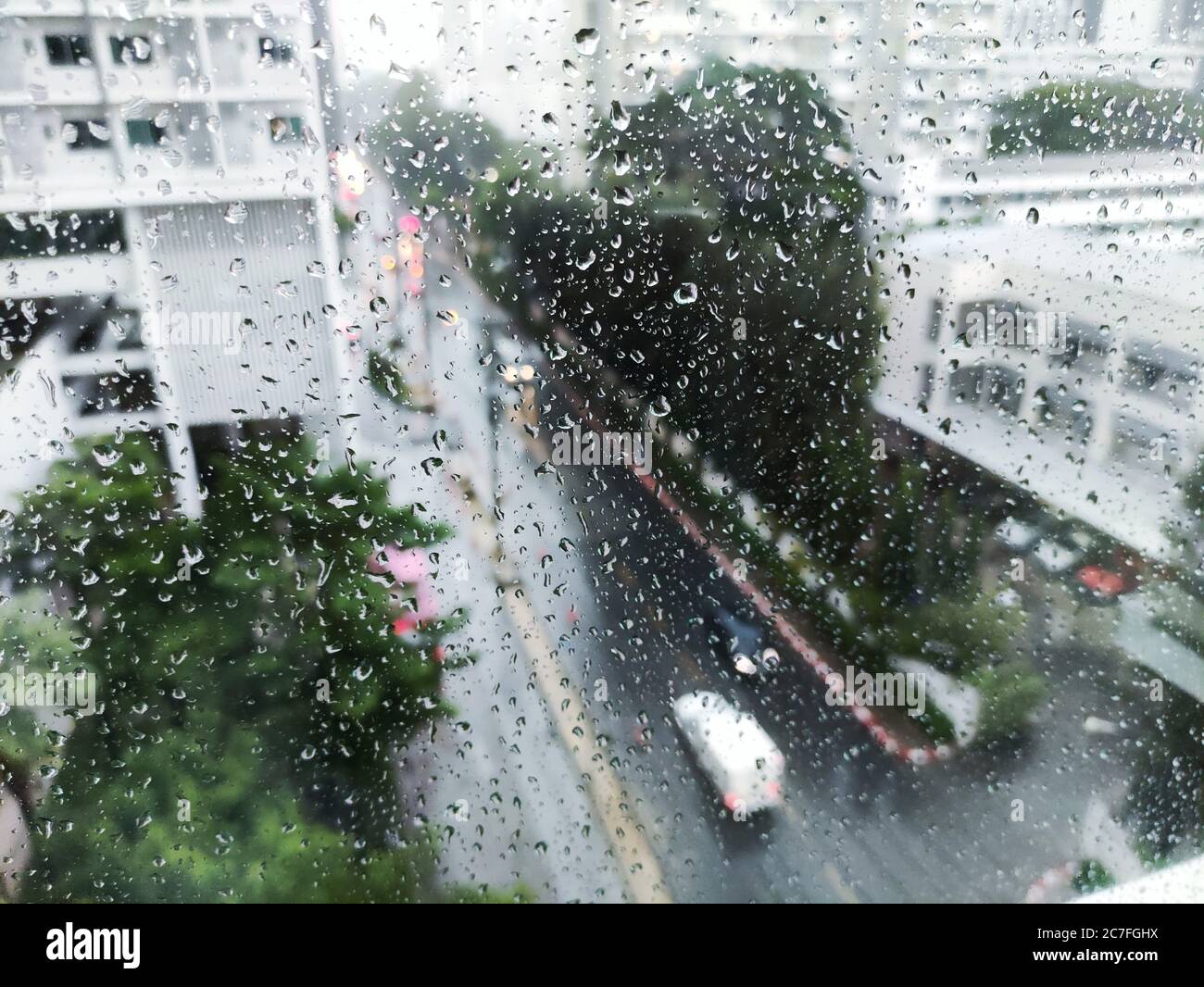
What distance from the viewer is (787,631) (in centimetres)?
115

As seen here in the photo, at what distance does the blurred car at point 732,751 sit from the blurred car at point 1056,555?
1.73ft

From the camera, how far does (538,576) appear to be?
3.59 ft

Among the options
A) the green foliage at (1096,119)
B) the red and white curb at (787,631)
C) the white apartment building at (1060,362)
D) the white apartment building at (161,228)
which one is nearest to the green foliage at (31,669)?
the white apartment building at (161,228)

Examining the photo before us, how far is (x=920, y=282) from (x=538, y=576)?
0.73m

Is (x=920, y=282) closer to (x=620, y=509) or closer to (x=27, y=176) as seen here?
(x=620, y=509)

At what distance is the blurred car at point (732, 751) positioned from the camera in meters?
1.10

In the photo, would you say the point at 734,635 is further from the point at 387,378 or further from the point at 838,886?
the point at 387,378

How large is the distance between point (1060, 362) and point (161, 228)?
1304mm

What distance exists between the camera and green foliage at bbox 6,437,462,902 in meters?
1.04

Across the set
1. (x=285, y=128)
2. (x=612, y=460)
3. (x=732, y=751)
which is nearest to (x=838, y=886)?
(x=732, y=751)

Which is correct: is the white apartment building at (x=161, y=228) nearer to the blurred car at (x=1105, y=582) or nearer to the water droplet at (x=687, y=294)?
the water droplet at (x=687, y=294)

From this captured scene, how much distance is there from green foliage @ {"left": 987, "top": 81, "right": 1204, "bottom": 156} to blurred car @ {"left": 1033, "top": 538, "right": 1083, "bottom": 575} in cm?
59

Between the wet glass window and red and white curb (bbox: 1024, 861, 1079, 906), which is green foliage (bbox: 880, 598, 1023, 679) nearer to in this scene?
the wet glass window

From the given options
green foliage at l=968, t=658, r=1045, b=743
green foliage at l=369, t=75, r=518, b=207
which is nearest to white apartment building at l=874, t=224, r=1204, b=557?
green foliage at l=968, t=658, r=1045, b=743
